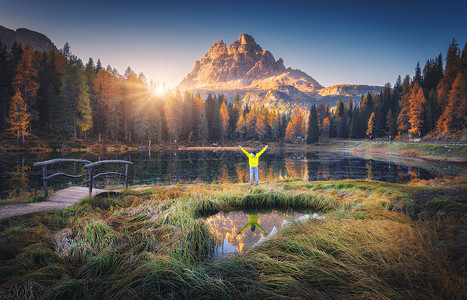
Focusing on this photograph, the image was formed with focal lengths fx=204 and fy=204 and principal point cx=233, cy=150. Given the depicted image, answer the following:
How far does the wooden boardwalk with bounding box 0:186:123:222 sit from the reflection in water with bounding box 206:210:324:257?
4434mm

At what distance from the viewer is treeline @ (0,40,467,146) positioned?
1537 inches

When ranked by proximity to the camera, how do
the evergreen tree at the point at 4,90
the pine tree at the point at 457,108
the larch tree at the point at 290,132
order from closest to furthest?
the evergreen tree at the point at 4,90, the pine tree at the point at 457,108, the larch tree at the point at 290,132

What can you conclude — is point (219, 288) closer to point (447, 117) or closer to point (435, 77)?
point (447, 117)

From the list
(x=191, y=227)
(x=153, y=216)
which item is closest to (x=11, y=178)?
(x=153, y=216)

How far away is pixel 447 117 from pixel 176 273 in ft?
209

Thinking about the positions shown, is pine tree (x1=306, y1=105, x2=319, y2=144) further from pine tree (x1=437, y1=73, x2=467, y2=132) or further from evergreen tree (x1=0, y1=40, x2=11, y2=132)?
evergreen tree (x1=0, y1=40, x2=11, y2=132)

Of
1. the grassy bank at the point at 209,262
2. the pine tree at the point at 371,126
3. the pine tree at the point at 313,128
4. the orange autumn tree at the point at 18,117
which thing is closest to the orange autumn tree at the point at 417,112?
the pine tree at the point at 371,126

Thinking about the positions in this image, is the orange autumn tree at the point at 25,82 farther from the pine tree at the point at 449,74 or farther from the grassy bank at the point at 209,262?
the pine tree at the point at 449,74

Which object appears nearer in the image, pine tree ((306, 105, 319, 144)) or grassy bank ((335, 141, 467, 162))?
grassy bank ((335, 141, 467, 162))

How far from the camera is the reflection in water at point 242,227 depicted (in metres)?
4.69

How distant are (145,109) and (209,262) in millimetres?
56252

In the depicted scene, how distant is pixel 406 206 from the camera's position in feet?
22.2

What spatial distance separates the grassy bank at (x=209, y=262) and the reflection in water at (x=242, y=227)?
522mm

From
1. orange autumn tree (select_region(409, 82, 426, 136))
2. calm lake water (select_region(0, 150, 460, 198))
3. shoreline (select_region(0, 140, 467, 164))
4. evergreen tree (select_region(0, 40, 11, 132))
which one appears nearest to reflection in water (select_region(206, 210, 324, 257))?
calm lake water (select_region(0, 150, 460, 198))
